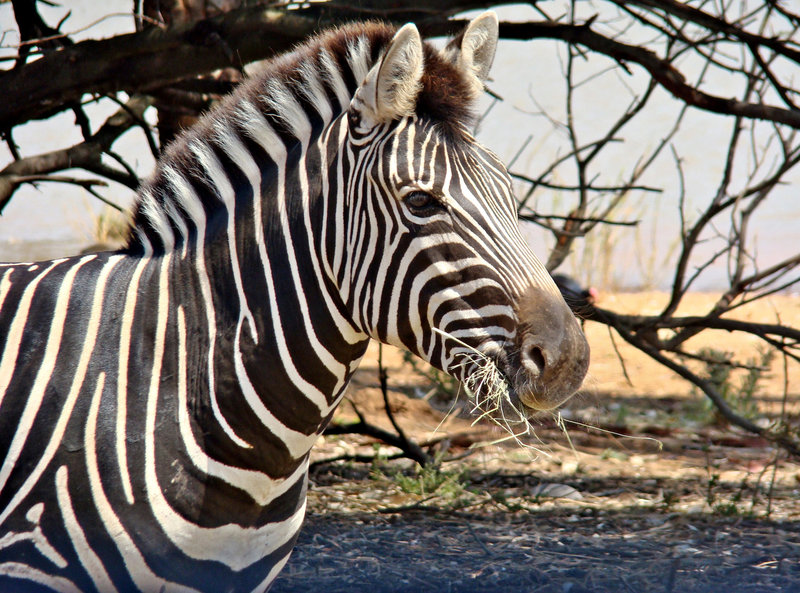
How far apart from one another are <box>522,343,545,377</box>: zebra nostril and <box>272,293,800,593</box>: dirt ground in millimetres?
251

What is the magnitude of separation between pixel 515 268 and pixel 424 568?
6.35ft

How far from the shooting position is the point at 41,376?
2219 millimetres

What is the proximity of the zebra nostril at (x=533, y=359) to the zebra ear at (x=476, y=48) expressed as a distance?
2.75 feet

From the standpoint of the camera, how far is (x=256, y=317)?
233 cm

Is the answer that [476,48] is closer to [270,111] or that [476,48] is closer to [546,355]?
[270,111]

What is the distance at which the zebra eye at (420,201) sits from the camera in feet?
7.14

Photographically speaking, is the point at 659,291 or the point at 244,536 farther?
the point at 659,291

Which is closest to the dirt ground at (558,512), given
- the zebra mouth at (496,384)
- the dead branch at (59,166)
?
the zebra mouth at (496,384)

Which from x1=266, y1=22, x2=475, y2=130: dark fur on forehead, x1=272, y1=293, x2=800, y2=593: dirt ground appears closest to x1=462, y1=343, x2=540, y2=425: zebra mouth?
x1=272, y1=293, x2=800, y2=593: dirt ground

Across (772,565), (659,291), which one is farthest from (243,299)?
(659,291)

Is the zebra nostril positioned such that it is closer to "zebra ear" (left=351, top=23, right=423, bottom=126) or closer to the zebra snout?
the zebra snout

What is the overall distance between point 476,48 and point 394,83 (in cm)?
48

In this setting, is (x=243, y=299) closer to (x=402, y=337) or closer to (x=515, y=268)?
(x=402, y=337)

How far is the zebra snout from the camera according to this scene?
6.64ft
